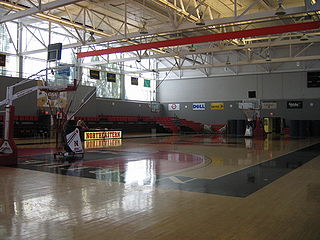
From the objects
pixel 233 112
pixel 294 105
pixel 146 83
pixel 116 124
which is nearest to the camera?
pixel 116 124

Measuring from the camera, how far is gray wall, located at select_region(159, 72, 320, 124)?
950 inches

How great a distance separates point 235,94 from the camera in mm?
26656

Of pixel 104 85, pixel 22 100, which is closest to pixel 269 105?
pixel 104 85

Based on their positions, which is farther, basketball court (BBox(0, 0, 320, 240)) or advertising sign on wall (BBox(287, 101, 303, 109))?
advertising sign on wall (BBox(287, 101, 303, 109))

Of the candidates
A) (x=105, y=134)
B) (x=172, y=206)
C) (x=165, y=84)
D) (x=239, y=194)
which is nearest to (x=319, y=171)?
(x=239, y=194)

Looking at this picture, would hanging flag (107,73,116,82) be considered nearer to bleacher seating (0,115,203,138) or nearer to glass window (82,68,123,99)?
glass window (82,68,123,99)

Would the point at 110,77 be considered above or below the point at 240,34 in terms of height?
below

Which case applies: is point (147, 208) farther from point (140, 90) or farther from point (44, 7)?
point (140, 90)

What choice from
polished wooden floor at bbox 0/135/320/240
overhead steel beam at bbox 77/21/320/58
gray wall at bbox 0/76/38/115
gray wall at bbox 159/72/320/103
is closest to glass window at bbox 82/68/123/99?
gray wall at bbox 0/76/38/115

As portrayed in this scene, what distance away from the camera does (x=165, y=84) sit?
2967 centimetres

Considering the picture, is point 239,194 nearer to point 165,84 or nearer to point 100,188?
point 100,188

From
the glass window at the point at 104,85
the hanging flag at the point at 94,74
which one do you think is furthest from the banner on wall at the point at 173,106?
the hanging flag at the point at 94,74

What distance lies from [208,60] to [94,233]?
24855 mm

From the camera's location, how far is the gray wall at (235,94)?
950 inches
